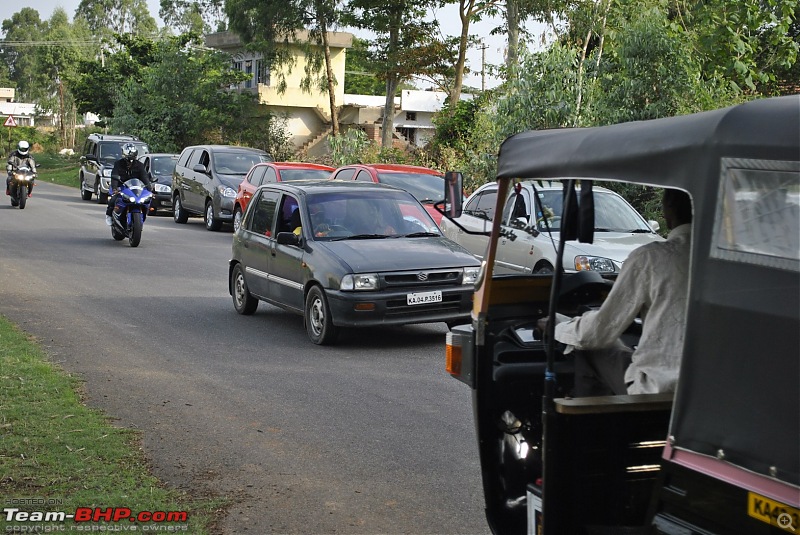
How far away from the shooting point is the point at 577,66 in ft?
75.2

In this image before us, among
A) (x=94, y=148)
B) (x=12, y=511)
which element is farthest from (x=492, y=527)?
(x=94, y=148)

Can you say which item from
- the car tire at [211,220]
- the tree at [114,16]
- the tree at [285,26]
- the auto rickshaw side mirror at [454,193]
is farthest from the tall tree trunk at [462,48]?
the tree at [114,16]

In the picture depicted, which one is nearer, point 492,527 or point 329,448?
point 492,527

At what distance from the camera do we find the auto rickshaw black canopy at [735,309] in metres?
2.90

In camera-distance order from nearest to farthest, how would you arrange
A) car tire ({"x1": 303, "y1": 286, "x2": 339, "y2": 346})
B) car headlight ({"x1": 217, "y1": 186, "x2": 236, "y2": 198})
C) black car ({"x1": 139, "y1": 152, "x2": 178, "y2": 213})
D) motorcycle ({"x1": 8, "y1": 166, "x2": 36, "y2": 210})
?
car tire ({"x1": 303, "y1": 286, "x2": 339, "y2": 346})
car headlight ({"x1": 217, "y1": 186, "x2": 236, "y2": 198})
motorcycle ({"x1": 8, "y1": 166, "x2": 36, "y2": 210})
black car ({"x1": 139, "y1": 152, "x2": 178, "y2": 213})

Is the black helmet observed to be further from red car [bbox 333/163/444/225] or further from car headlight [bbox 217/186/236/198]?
car headlight [bbox 217/186/236/198]

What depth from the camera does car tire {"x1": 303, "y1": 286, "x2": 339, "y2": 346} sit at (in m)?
10.3

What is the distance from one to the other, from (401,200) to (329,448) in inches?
220

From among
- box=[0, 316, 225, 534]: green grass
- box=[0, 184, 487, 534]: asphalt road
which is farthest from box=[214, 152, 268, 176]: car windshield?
box=[0, 316, 225, 534]: green grass

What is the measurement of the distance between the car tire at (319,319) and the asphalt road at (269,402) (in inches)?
4.5

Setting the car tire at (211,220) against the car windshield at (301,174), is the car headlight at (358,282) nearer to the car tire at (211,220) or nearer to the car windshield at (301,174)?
the car windshield at (301,174)

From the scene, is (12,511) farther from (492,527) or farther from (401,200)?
(401,200)

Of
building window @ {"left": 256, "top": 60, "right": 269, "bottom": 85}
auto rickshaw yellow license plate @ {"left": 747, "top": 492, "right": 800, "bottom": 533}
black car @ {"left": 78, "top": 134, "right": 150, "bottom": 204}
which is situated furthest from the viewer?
building window @ {"left": 256, "top": 60, "right": 269, "bottom": 85}

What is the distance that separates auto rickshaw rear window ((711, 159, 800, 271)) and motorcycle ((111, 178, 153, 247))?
17585 millimetres
